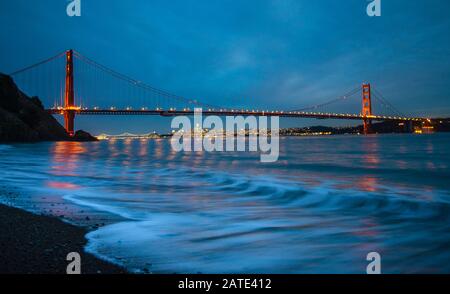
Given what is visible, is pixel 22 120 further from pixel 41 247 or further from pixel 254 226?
pixel 41 247

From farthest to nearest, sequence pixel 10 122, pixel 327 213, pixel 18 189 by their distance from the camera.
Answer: pixel 10 122, pixel 18 189, pixel 327 213

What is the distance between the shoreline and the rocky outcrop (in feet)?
164

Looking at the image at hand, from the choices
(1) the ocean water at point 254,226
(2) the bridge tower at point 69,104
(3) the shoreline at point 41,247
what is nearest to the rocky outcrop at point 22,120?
(2) the bridge tower at point 69,104

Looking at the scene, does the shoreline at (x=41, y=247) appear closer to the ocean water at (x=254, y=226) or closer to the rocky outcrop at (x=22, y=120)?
the ocean water at (x=254, y=226)

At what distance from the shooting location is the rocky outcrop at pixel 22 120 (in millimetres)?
49906

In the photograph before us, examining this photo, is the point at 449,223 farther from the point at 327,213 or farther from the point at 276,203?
the point at 276,203

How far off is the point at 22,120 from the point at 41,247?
59898 millimetres

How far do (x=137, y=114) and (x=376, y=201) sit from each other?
54.5 metres

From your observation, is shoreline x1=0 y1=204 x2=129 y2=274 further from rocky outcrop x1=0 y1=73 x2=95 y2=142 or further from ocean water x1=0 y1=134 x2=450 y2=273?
rocky outcrop x1=0 y1=73 x2=95 y2=142

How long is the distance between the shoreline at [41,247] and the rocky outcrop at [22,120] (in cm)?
4987

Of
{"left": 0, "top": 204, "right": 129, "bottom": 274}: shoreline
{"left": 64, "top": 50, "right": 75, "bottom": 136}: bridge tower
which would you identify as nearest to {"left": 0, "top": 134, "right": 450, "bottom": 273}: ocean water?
{"left": 0, "top": 204, "right": 129, "bottom": 274}: shoreline
